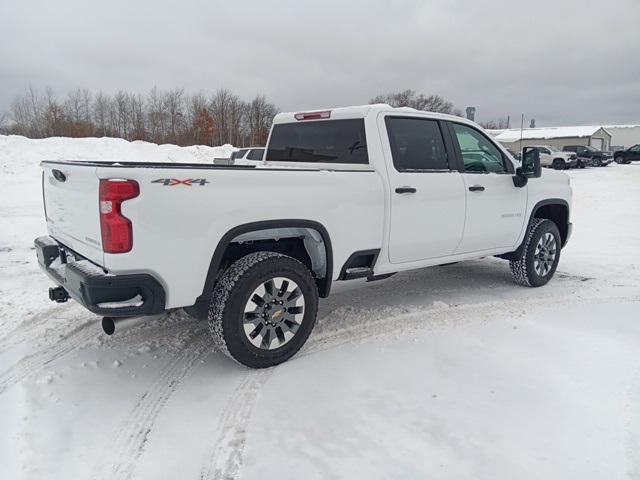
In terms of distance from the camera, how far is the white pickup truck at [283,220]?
3.00 metres

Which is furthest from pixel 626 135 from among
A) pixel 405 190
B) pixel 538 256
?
pixel 405 190

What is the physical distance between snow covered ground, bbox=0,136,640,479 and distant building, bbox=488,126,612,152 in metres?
59.5

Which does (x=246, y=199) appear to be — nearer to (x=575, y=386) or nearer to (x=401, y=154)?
(x=401, y=154)

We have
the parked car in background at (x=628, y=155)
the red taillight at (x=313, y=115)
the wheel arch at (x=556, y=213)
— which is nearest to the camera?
the red taillight at (x=313, y=115)

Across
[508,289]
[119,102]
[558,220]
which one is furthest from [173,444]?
[119,102]

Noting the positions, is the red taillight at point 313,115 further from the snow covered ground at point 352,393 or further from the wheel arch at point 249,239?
the snow covered ground at point 352,393

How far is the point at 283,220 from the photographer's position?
353 centimetres

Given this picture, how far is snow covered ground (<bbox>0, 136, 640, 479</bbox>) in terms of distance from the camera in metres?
2.62

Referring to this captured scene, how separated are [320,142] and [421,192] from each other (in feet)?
3.62

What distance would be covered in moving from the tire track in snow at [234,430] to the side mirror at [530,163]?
3.43m

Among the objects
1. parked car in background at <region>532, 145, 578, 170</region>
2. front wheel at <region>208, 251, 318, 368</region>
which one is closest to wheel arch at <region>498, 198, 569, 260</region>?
front wheel at <region>208, 251, 318, 368</region>

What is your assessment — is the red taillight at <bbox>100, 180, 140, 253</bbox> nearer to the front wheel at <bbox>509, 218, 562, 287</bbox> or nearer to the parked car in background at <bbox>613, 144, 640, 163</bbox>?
the front wheel at <bbox>509, 218, 562, 287</bbox>

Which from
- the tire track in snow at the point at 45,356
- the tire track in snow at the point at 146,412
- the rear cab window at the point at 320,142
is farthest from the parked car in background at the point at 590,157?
the tire track in snow at the point at 45,356

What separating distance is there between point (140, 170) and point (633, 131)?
87666 mm
